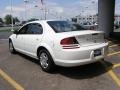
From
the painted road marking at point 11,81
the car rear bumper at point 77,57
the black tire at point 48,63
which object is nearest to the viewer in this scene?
the painted road marking at point 11,81

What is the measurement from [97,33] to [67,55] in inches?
49.9

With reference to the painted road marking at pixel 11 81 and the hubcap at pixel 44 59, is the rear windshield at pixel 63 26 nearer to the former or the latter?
the hubcap at pixel 44 59

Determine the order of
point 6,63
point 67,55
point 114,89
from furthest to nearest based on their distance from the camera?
point 6,63, point 67,55, point 114,89

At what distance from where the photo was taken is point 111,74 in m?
6.86

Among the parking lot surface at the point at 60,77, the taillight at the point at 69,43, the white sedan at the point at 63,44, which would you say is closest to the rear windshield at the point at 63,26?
the white sedan at the point at 63,44

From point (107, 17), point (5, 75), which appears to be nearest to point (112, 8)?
point (107, 17)

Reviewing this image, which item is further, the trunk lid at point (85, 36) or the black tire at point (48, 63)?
the black tire at point (48, 63)

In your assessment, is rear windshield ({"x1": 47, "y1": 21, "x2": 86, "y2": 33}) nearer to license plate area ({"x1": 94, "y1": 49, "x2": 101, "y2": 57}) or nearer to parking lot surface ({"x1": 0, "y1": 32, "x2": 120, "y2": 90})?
license plate area ({"x1": 94, "y1": 49, "x2": 101, "y2": 57})

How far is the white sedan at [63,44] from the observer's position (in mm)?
6258

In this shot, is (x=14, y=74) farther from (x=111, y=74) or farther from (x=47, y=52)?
(x=111, y=74)

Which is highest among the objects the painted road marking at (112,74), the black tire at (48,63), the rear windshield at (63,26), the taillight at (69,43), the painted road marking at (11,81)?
the rear windshield at (63,26)

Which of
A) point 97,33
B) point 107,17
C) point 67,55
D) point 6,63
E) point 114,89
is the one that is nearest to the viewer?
point 114,89

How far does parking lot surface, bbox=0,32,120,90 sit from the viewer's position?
5.85 m

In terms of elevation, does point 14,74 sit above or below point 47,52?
below
